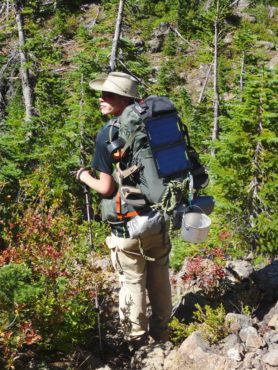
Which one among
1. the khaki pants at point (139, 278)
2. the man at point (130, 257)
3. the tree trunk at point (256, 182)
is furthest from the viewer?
the tree trunk at point (256, 182)

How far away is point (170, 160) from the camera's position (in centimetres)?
339

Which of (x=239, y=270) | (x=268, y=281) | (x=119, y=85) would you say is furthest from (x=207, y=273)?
(x=119, y=85)

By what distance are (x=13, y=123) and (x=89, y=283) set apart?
7012mm

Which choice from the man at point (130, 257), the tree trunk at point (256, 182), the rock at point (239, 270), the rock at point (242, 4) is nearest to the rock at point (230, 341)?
the man at point (130, 257)

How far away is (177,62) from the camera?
3694cm

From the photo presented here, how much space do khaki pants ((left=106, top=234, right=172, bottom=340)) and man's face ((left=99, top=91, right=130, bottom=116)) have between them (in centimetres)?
112

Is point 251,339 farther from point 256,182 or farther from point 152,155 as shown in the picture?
point 256,182

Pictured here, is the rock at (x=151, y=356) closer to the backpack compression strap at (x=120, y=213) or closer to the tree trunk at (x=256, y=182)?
the backpack compression strap at (x=120, y=213)

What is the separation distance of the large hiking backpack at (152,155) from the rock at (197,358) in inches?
44.4

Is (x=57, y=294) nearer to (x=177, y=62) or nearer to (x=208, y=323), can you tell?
(x=208, y=323)

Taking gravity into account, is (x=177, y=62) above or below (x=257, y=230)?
below

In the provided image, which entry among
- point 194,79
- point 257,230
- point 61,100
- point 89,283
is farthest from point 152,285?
point 194,79

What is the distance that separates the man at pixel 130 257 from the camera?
11.8 ft

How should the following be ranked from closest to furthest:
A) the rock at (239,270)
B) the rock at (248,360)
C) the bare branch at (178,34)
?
the rock at (248,360) < the rock at (239,270) < the bare branch at (178,34)
